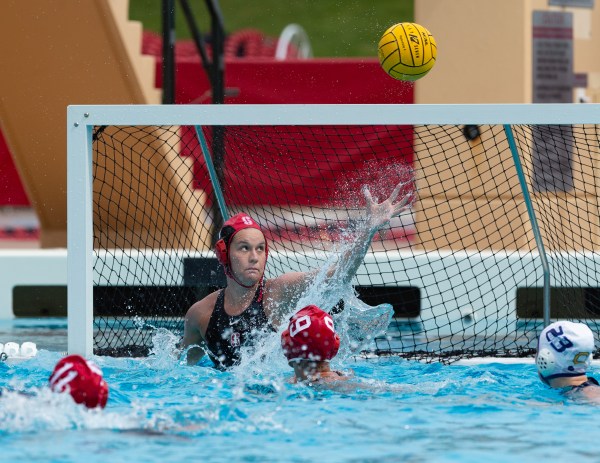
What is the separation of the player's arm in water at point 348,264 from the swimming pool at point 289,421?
0.27 m

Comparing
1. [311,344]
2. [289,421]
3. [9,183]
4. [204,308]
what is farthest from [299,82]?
[289,421]

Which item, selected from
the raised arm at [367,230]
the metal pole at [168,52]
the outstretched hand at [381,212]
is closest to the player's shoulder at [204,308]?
the raised arm at [367,230]

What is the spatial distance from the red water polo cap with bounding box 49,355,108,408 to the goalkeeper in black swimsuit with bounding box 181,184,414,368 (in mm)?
1246

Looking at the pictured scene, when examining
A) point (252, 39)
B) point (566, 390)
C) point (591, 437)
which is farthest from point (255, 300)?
point (252, 39)

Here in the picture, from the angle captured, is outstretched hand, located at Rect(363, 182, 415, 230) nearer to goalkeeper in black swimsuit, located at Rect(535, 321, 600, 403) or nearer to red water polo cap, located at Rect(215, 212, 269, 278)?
red water polo cap, located at Rect(215, 212, 269, 278)

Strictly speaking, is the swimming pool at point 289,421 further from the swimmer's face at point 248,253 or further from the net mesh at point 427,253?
the net mesh at point 427,253

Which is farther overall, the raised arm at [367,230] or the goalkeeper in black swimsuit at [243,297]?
the goalkeeper in black swimsuit at [243,297]

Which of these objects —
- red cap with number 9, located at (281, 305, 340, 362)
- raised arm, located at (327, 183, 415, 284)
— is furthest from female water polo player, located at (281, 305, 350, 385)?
raised arm, located at (327, 183, 415, 284)

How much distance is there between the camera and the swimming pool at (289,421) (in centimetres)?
354

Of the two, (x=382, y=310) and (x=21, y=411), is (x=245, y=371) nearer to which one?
(x=382, y=310)

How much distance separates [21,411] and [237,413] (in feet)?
2.57

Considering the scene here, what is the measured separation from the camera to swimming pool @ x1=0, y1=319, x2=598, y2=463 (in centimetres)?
354

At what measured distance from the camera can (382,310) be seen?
5586 millimetres

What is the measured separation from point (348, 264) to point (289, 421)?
3.50ft
